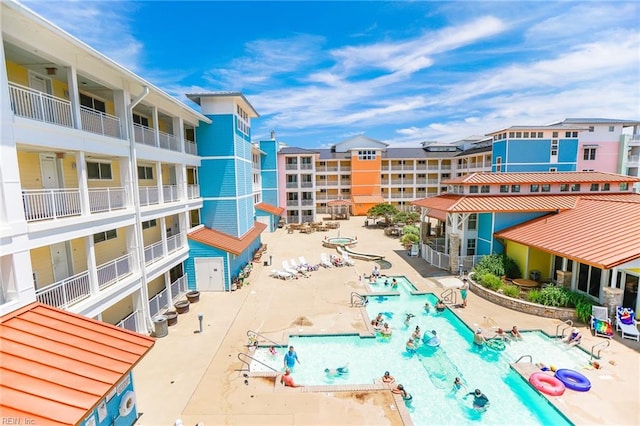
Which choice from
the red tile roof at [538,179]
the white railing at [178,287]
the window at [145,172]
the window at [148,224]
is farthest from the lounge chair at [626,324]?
the window at [145,172]

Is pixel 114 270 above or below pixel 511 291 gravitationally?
above

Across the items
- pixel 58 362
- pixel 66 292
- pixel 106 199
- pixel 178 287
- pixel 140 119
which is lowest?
pixel 178 287

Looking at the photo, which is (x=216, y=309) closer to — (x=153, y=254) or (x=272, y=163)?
(x=153, y=254)

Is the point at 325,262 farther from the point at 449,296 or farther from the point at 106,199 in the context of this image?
the point at 106,199

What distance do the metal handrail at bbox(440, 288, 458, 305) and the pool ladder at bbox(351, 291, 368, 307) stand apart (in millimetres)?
4536

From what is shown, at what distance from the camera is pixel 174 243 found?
17484 millimetres

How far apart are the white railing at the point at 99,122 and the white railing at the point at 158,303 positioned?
7857 millimetres

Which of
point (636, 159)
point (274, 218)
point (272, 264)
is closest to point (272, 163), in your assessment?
point (274, 218)

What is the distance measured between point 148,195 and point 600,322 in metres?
21.8

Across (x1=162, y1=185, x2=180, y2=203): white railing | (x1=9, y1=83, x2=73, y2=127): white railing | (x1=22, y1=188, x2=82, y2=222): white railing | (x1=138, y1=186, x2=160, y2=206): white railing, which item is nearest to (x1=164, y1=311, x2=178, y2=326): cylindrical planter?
(x1=138, y1=186, x2=160, y2=206): white railing

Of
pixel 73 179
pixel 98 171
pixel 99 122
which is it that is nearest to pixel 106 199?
pixel 73 179

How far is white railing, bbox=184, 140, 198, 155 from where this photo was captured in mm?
19047

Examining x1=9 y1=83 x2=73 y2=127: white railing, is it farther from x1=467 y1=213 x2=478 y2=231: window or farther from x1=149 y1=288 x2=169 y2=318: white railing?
x1=467 y1=213 x2=478 y2=231: window

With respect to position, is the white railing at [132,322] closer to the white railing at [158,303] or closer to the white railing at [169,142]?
the white railing at [158,303]
